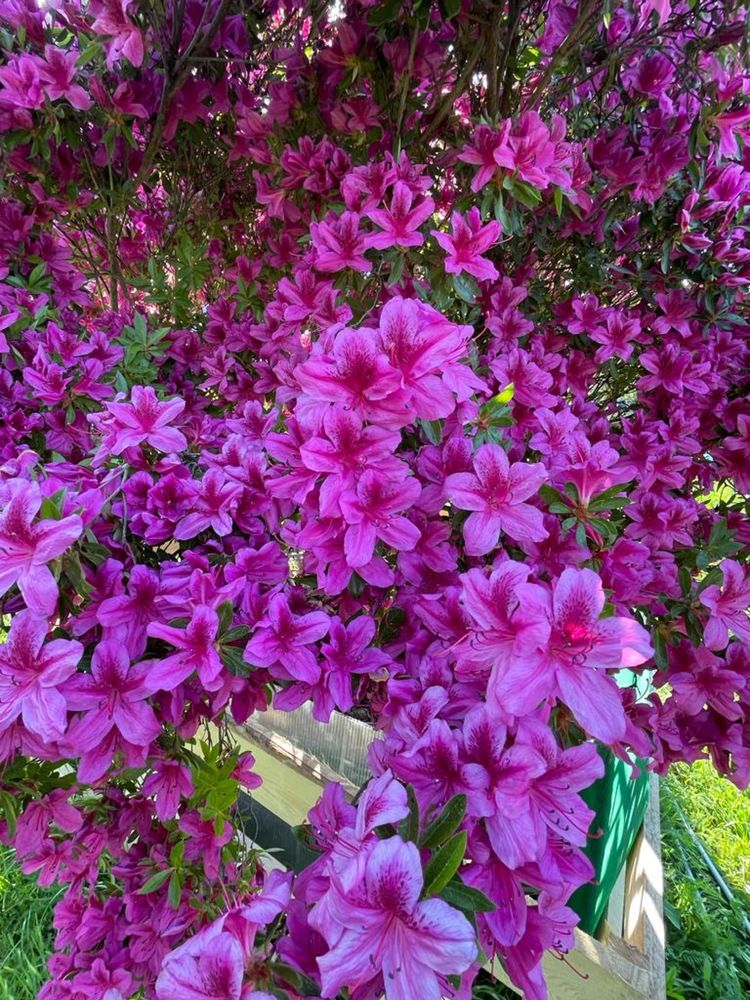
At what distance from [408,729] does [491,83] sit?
100 centimetres

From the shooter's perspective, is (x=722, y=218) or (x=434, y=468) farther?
(x=722, y=218)

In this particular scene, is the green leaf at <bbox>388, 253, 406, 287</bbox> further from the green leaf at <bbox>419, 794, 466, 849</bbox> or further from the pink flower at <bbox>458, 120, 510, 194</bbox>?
the green leaf at <bbox>419, 794, 466, 849</bbox>

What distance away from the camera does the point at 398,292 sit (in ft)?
3.03

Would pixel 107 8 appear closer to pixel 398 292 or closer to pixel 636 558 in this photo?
pixel 398 292

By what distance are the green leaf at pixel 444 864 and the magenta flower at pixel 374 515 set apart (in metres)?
0.25

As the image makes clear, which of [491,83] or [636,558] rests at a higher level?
[491,83]

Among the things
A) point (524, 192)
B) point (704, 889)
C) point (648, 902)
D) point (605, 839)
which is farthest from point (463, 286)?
point (704, 889)

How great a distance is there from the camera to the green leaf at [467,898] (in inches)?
18.0

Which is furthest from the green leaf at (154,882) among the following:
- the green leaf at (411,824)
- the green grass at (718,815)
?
the green grass at (718,815)

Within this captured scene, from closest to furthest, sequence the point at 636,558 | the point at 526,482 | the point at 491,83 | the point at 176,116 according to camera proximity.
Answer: the point at 526,482
the point at 636,558
the point at 491,83
the point at 176,116

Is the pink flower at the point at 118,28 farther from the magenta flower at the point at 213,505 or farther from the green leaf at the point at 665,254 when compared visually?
the green leaf at the point at 665,254

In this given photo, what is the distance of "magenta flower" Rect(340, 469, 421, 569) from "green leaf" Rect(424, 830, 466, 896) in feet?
0.83

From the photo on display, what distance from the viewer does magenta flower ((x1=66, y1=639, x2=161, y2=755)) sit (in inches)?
24.5

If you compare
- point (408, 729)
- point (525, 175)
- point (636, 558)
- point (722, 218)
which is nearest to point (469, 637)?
point (408, 729)
